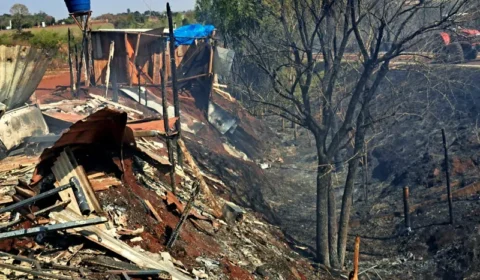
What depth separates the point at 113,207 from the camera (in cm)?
908

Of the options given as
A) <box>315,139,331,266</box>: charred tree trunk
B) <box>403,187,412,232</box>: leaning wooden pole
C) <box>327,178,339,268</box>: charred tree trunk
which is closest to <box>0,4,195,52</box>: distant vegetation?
<box>315,139,331,266</box>: charred tree trunk

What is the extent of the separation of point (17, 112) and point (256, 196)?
23.3 feet

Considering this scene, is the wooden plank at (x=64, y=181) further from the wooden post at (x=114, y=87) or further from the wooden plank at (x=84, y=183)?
the wooden post at (x=114, y=87)

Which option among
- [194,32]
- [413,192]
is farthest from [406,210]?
[194,32]

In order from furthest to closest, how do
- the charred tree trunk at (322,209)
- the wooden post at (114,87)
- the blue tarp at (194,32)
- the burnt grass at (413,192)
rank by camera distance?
the blue tarp at (194,32)
the wooden post at (114,87)
the charred tree trunk at (322,209)
the burnt grass at (413,192)

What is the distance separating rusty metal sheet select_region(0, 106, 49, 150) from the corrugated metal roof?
203 millimetres

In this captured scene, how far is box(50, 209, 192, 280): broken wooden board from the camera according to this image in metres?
7.79

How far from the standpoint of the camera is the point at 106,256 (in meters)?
7.74

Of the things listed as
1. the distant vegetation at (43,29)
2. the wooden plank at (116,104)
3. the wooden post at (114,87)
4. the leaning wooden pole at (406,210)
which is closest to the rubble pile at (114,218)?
the leaning wooden pole at (406,210)

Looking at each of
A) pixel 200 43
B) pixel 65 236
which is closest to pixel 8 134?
pixel 65 236

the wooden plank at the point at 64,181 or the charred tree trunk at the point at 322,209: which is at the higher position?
the wooden plank at the point at 64,181

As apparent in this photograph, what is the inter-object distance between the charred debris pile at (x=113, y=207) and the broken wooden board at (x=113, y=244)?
2cm

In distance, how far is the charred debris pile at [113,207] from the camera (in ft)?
24.7

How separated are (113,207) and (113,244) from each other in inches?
49.6
